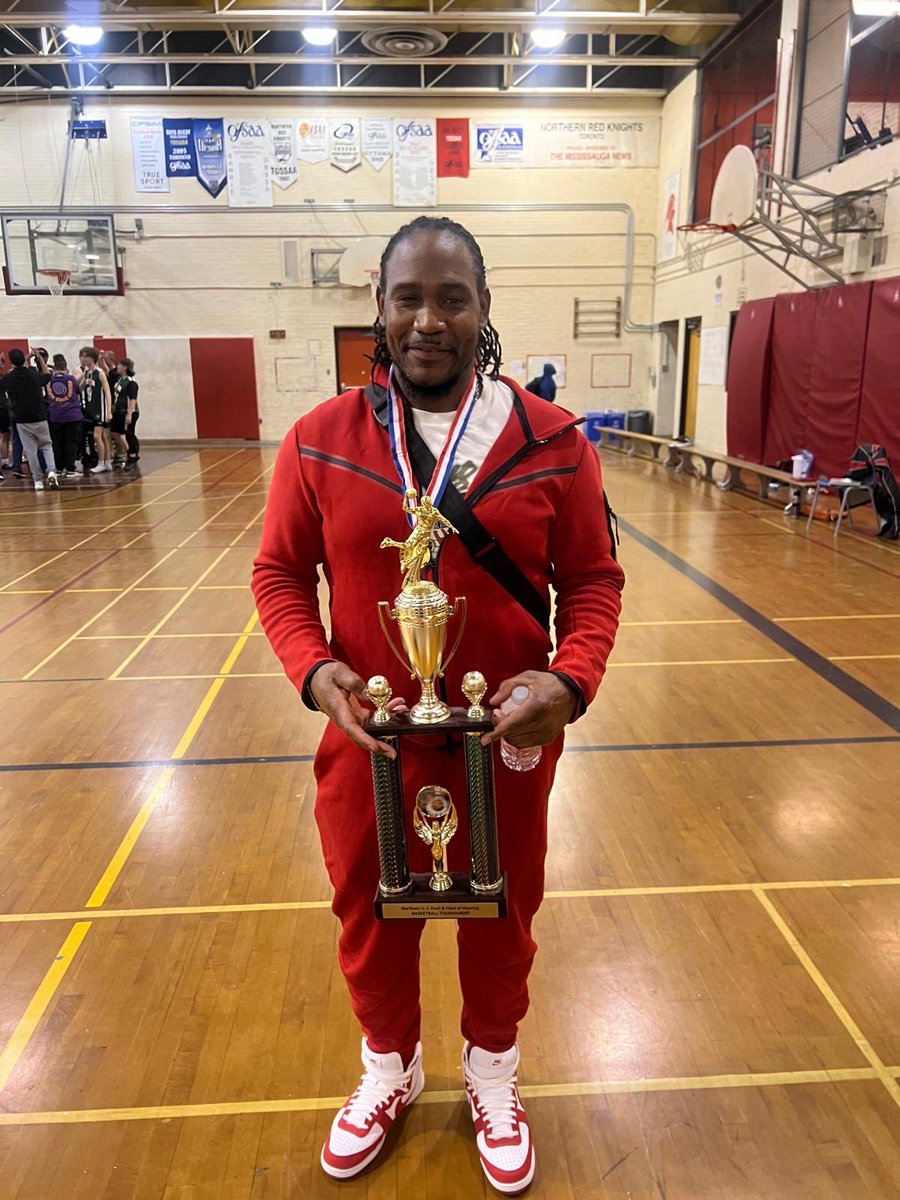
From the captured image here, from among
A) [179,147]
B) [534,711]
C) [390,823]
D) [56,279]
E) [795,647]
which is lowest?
[795,647]

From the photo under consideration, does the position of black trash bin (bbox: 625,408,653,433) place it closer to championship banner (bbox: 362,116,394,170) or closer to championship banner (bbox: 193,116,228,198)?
championship banner (bbox: 362,116,394,170)

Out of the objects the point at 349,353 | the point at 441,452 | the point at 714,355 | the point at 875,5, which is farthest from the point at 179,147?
the point at 441,452

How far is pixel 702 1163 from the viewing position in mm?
1774

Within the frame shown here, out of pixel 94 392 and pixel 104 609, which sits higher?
pixel 94 392

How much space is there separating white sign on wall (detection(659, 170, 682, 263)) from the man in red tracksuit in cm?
1524

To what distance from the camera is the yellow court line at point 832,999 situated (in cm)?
197

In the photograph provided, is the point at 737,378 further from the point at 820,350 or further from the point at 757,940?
the point at 757,940

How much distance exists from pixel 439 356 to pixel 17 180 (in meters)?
18.3

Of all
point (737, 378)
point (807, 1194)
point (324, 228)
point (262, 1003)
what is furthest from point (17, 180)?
point (807, 1194)

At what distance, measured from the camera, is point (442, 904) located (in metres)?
1.46

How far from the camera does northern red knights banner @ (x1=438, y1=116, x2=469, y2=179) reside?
1561 cm

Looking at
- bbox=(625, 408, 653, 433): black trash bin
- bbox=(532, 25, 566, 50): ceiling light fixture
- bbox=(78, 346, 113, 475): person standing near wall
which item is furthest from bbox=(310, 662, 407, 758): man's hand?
bbox=(625, 408, 653, 433): black trash bin

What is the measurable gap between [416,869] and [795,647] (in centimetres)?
392

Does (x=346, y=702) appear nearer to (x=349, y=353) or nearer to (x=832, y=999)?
(x=832, y=999)
